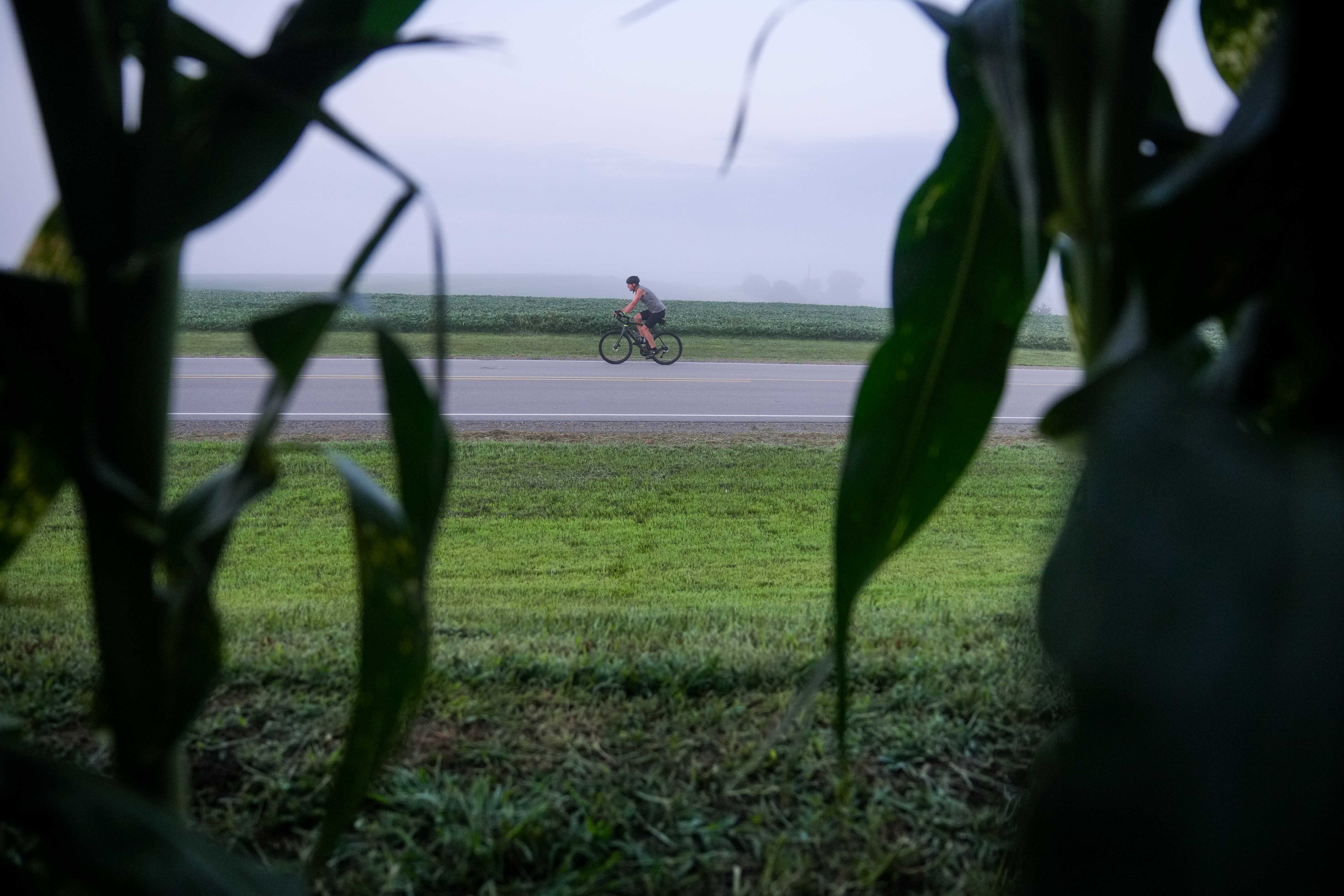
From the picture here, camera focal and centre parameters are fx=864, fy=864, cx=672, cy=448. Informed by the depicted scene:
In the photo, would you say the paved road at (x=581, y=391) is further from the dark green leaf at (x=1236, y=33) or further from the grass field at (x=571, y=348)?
the dark green leaf at (x=1236, y=33)

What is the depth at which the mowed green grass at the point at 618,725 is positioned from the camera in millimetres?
785

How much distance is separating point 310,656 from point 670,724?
1.87 feet

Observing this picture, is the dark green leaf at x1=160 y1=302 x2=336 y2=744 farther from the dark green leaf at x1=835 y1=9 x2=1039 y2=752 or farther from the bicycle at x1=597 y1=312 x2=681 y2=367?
the bicycle at x1=597 y1=312 x2=681 y2=367

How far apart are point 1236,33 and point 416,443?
16.9 inches

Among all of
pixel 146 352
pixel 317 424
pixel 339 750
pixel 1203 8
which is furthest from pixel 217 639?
pixel 317 424

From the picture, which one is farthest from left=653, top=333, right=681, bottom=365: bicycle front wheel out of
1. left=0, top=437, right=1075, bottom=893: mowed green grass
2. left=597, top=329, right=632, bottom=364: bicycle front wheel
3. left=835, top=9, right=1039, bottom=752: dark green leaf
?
left=835, top=9, right=1039, bottom=752: dark green leaf

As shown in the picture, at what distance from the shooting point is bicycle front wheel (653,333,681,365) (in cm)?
746

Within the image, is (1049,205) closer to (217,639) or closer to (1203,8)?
(1203,8)

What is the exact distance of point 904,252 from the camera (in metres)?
0.44

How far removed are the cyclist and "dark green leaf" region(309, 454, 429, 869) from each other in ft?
21.7

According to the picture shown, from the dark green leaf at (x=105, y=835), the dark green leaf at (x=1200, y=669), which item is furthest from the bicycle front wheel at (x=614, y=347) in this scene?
the dark green leaf at (x=1200, y=669)

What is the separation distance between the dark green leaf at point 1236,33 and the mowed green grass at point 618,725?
0.22 m

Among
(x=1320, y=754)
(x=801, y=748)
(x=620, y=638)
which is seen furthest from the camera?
(x=620, y=638)

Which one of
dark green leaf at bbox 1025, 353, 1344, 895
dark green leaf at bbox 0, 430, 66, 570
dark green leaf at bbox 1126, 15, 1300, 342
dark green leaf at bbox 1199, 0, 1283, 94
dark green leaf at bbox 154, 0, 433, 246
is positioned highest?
dark green leaf at bbox 1199, 0, 1283, 94
